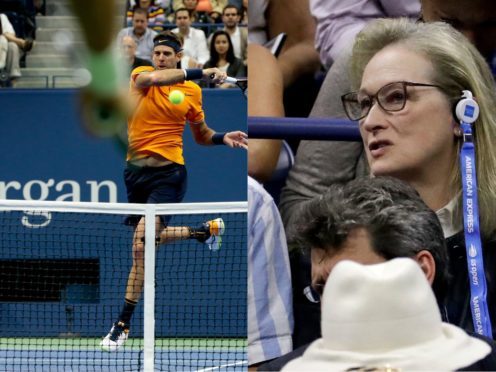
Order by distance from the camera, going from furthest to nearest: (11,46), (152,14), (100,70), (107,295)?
(107,295)
(11,46)
(152,14)
(100,70)

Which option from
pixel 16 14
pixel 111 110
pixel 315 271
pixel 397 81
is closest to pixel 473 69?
pixel 397 81

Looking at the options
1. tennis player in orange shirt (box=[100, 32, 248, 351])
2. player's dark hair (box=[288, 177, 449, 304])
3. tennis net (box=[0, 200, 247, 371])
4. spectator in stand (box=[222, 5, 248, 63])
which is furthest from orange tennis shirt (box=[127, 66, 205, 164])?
tennis net (box=[0, 200, 247, 371])

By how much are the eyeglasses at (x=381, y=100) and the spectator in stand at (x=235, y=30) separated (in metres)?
0.24

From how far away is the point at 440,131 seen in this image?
1.49 m

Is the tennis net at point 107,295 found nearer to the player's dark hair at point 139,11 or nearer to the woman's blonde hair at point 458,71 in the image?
the player's dark hair at point 139,11

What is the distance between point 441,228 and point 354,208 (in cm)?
12

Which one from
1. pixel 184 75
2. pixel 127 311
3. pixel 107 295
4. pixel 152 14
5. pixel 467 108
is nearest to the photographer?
pixel 467 108

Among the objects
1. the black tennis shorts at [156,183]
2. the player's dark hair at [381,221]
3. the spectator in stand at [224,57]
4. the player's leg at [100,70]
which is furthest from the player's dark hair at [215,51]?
the player's leg at [100,70]

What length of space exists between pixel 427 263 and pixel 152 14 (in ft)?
3.15

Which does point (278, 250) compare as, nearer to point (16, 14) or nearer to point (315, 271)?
point (315, 271)

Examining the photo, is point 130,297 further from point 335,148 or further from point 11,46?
point 335,148

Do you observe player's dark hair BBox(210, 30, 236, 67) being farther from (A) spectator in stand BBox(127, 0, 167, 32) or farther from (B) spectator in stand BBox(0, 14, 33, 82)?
(B) spectator in stand BBox(0, 14, 33, 82)

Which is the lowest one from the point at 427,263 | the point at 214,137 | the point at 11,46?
the point at 427,263

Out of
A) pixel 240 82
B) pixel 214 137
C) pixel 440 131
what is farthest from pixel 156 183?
pixel 440 131
